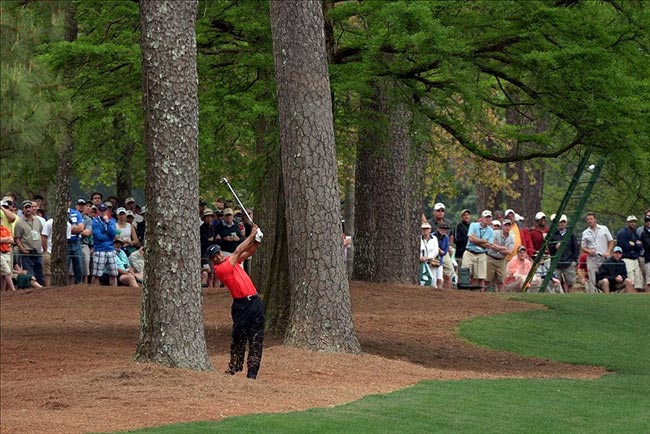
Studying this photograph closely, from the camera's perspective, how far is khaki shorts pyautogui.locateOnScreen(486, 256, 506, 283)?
29.4 m

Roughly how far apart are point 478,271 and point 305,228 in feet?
38.8

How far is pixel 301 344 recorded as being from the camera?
1805 cm

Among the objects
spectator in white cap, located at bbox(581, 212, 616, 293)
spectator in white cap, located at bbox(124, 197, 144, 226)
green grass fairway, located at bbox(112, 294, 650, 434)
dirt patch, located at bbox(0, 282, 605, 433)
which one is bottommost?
green grass fairway, located at bbox(112, 294, 650, 434)

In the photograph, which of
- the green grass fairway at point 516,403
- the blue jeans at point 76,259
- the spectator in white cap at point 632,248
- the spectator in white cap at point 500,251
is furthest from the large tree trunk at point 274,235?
the spectator in white cap at point 632,248

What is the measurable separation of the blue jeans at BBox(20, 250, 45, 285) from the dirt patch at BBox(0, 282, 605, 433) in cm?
141

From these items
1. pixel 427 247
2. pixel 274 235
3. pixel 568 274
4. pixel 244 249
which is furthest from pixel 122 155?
pixel 244 249

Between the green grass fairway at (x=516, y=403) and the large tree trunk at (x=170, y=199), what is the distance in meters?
2.40

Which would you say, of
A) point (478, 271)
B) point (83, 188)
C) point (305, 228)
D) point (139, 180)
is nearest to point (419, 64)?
point (305, 228)

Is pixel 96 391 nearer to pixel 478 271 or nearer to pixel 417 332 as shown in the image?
pixel 417 332

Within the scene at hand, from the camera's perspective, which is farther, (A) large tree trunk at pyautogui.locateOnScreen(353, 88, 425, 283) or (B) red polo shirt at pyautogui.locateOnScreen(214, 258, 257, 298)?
(A) large tree trunk at pyautogui.locateOnScreen(353, 88, 425, 283)

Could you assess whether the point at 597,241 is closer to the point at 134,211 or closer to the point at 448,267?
the point at 448,267

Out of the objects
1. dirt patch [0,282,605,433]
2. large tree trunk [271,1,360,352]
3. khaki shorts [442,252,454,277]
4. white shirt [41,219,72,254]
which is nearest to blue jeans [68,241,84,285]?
white shirt [41,219,72,254]

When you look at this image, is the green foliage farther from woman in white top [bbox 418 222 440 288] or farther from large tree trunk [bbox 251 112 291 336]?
woman in white top [bbox 418 222 440 288]

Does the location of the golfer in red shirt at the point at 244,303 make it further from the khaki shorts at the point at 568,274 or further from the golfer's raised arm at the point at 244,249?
the khaki shorts at the point at 568,274
